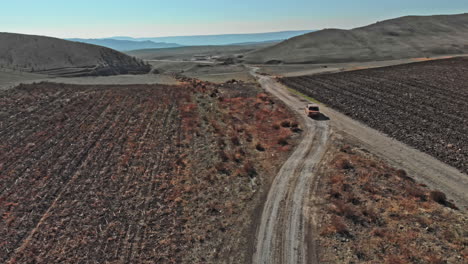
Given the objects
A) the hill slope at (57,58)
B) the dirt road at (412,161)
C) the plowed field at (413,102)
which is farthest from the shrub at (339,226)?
the hill slope at (57,58)

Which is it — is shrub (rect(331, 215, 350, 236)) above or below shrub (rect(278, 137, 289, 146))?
below

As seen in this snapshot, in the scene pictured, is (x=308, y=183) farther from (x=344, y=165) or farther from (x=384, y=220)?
(x=384, y=220)

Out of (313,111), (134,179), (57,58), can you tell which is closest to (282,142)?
(313,111)

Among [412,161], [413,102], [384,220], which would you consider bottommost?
[384,220]

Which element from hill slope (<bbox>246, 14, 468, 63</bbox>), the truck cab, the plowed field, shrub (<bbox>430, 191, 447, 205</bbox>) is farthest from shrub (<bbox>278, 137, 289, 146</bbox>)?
hill slope (<bbox>246, 14, 468, 63</bbox>)

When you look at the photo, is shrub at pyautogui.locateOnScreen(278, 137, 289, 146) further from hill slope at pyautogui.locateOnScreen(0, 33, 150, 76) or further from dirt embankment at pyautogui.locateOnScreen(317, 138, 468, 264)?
hill slope at pyautogui.locateOnScreen(0, 33, 150, 76)

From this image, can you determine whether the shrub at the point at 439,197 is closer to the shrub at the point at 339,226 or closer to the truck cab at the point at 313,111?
the shrub at the point at 339,226

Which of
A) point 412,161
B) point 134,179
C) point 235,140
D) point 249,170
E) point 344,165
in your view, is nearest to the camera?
point 134,179

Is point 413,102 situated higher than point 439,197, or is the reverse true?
point 413,102
